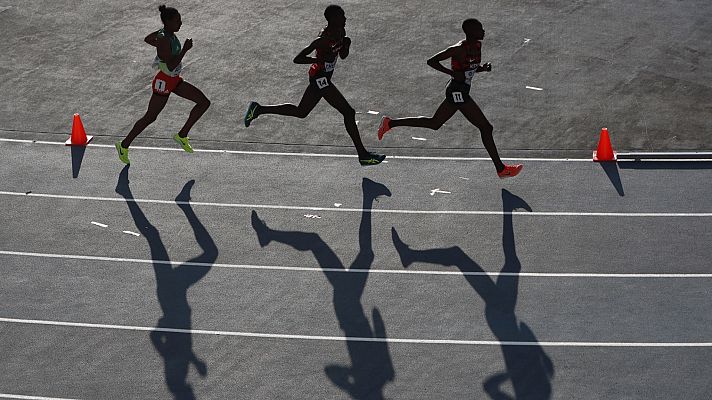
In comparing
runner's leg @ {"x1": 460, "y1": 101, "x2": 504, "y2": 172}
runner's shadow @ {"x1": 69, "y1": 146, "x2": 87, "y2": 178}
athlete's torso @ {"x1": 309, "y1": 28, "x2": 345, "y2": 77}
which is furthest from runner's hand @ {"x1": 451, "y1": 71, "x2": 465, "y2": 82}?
runner's shadow @ {"x1": 69, "y1": 146, "x2": 87, "y2": 178}

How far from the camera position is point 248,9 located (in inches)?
812

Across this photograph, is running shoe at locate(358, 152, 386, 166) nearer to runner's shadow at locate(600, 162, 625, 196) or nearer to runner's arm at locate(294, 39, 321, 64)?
runner's arm at locate(294, 39, 321, 64)

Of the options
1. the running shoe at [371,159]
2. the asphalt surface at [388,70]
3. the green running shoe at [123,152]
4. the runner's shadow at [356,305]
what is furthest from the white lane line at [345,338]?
the asphalt surface at [388,70]

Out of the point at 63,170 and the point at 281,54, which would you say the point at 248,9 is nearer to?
the point at 281,54

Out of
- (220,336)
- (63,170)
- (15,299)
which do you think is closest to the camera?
(220,336)

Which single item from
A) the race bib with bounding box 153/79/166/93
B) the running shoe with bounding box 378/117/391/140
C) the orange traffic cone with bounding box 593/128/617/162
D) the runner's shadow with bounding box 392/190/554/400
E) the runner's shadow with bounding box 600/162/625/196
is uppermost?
the race bib with bounding box 153/79/166/93

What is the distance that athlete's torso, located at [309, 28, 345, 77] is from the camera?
14242 millimetres

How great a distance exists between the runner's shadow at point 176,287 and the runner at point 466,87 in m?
3.45

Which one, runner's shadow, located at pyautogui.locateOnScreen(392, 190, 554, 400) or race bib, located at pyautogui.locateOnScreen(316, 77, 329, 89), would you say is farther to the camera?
race bib, located at pyautogui.locateOnScreen(316, 77, 329, 89)

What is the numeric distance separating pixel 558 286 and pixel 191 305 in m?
4.09

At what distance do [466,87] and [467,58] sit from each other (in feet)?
1.55

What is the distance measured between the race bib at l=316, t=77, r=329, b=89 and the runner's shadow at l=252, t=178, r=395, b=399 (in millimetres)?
1405

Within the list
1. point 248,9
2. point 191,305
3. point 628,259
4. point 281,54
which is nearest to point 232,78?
point 281,54

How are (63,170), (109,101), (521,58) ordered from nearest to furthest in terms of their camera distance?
1. (63,170)
2. (109,101)
3. (521,58)
